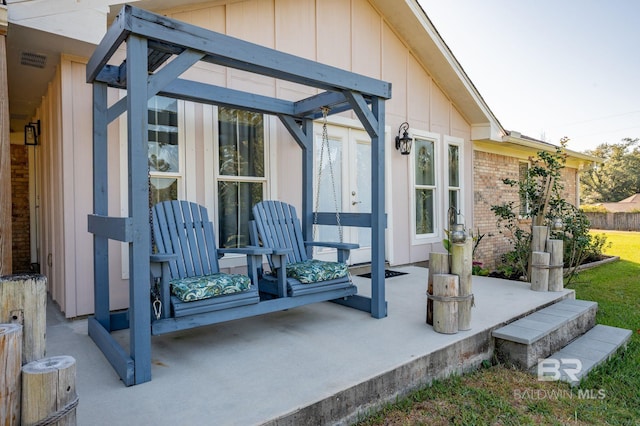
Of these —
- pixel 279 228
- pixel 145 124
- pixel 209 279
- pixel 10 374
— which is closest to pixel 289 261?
pixel 279 228

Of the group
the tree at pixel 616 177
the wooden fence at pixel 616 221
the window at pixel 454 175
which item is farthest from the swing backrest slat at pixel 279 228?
the tree at pixel 616 177

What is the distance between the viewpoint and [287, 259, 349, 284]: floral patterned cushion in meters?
3.23

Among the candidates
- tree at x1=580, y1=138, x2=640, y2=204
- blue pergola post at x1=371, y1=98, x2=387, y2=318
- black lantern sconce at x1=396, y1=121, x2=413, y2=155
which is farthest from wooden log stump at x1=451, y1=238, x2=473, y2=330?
tree at x1=580, y1=138, x2=640, y2=204

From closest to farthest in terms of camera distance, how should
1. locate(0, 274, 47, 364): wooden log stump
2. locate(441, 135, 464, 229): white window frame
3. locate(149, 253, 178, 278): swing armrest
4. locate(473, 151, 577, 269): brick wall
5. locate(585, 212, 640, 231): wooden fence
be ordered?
locate(0, 274, 47, 364): wooden log stump < locate(149, 253, 178, 278): swing armrest < locate(441, 135, 464, 229): white window frame < locate(473, 151, 577, 269): brick wall < locate(585, 212, 640, 231): wooden fence

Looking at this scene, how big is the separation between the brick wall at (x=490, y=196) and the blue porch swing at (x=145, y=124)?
480cm

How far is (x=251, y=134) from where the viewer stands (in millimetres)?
4574

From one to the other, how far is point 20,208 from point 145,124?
603cm

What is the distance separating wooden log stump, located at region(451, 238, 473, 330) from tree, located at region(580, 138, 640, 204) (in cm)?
3489

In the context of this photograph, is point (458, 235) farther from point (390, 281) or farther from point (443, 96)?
point (443, 96)

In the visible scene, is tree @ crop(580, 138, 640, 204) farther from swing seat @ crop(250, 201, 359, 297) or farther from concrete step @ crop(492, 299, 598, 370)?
swing seat @ crop(250, 201, 359, 297)

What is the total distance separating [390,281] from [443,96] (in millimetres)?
3872

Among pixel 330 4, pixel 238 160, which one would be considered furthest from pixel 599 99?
pixel 238 160

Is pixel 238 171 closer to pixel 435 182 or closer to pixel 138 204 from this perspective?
pixel 138 204

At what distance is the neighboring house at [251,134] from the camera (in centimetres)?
349
